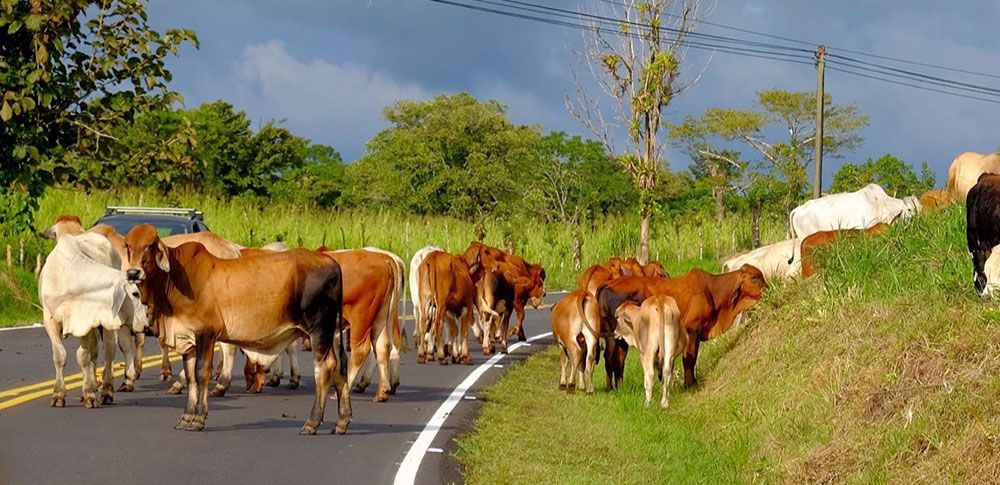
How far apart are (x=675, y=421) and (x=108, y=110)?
6969 mm

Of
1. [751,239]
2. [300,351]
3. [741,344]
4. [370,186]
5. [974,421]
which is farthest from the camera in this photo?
[370,186]

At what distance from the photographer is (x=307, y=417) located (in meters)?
14.1

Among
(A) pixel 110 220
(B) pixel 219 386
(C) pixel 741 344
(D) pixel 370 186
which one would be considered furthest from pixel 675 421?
(D) pixel 370 186

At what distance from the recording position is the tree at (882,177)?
3984cm

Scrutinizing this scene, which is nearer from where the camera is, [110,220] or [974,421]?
[974,421]

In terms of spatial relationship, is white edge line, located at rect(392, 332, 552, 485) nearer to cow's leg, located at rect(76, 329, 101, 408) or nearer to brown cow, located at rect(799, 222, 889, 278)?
cow's leg, located at rect(76, 329, 101, 408)

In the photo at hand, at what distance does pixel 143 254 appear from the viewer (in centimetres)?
1250

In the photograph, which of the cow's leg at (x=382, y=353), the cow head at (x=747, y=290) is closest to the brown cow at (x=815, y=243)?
the cow head at (x=747, y=290)

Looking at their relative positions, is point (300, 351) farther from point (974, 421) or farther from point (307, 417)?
point (974, 421)

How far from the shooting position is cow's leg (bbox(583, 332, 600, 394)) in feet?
56.7

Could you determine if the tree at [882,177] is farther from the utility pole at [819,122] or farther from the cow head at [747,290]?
the cow head at [747,290]

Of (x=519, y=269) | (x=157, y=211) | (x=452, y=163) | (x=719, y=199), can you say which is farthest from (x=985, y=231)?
(x=452, y=163)

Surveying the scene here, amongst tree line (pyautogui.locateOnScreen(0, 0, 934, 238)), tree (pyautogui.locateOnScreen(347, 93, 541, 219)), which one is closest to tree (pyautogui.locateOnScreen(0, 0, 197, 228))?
tree line (pyautogui.locateOnScreen(0, 0, 934, 238))

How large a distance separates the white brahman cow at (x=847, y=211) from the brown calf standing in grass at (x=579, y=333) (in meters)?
7.16
